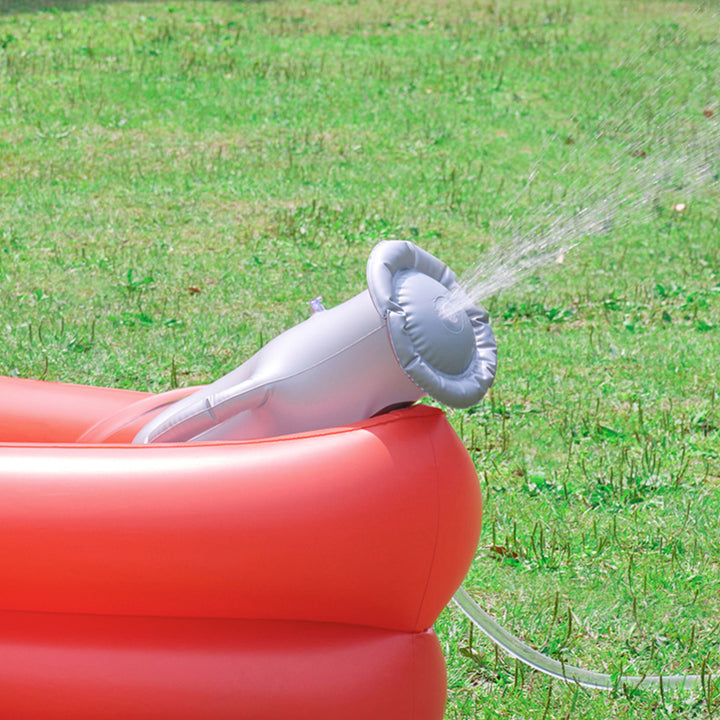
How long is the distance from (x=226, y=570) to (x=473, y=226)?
606 cm

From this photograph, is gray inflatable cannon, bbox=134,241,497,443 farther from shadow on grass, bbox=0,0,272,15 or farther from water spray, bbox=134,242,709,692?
shadow on grass, bbox=0,0,272,15

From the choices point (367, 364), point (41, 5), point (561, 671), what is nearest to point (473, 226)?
point (561, 671)

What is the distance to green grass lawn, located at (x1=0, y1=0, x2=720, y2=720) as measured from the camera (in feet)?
12.4

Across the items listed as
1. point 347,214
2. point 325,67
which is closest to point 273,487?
point 347,214

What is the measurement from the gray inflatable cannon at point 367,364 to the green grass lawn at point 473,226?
1.08 meters

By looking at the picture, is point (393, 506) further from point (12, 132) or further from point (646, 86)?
point (646, 86)

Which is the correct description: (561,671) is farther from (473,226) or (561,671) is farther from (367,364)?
(473,226)

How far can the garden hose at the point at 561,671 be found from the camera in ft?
10.5

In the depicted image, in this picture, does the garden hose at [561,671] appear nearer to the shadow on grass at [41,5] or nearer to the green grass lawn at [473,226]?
the green grass lawn at [473,226]

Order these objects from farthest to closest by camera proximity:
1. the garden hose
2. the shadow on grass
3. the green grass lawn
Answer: the shadow on grass < the green grass lawn < the garden hose

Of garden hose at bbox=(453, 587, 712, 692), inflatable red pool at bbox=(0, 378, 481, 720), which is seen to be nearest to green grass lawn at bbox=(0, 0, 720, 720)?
garden hose at bbox=(453, 587, 712, 692)

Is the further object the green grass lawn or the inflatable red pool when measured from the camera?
the green grass lawn

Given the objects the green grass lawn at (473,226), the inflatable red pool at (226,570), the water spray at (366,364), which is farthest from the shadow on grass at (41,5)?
the inflatable red pool at (226,570)

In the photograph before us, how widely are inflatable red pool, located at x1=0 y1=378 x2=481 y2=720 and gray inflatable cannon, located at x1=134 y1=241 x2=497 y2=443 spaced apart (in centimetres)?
10
